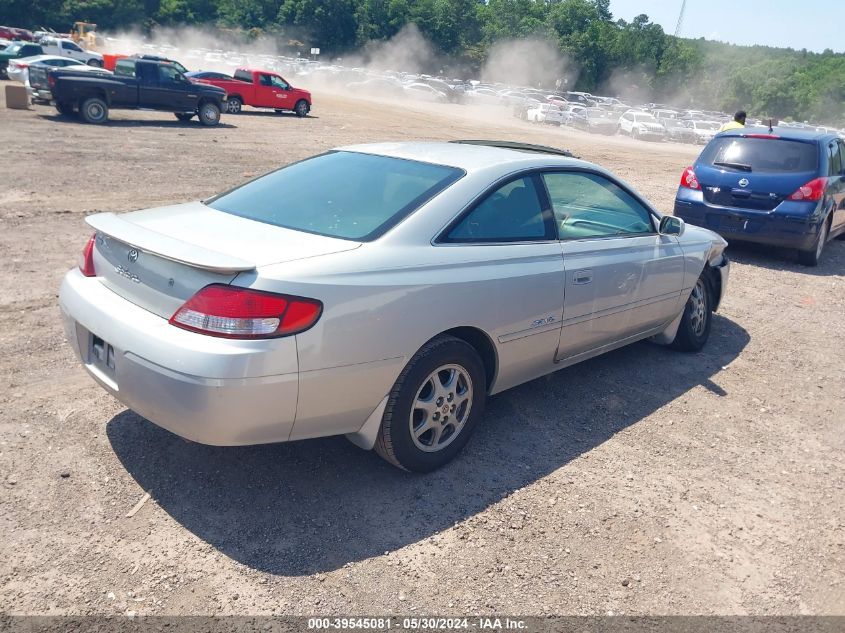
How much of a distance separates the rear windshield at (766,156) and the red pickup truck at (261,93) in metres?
21.0

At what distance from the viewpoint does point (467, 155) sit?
Answer: 4.36 meters

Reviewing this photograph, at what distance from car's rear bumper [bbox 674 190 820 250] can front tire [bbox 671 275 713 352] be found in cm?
367

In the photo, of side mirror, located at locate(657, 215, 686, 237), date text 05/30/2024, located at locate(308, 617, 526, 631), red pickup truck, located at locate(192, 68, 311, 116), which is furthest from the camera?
red pickup truck, located at locate(192, 68, 311, 116)

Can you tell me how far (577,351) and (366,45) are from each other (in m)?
89.7

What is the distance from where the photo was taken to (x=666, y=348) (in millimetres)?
5988

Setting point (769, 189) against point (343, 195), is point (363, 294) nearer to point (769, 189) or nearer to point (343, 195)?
point (343, 195)

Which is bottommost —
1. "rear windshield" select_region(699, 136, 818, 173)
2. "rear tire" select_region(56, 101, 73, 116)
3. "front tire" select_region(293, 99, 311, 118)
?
"rear tire" select_region(56, 101, 73, 116)

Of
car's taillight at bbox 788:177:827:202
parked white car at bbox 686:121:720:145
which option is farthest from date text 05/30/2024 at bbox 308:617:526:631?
parked white car at bbox 686:121:720:145

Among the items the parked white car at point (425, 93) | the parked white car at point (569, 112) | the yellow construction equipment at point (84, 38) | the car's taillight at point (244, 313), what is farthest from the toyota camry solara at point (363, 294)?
the yellow construction equipment at point (84, 38)

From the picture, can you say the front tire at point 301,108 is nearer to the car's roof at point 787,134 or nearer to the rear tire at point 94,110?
the rear tire at point 94,110

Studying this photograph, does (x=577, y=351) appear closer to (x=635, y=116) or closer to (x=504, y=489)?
(x=504, y=489)

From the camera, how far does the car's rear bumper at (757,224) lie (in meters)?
8.98

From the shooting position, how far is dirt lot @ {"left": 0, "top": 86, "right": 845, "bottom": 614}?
296 centimetres

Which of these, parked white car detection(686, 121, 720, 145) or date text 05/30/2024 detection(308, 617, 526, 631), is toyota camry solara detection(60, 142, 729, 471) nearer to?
date text 05/30/2024 detection(308, 617, 526, 631)
